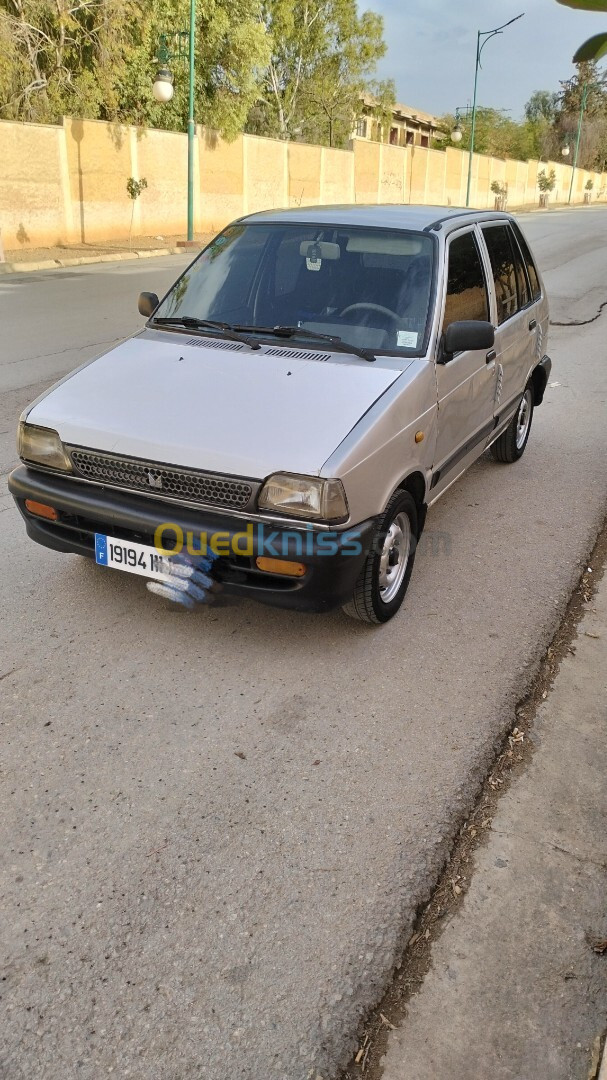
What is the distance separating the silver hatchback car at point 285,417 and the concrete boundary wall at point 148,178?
18683mm

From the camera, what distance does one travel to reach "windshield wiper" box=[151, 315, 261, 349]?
13.9 ft

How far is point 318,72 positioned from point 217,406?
43.5m

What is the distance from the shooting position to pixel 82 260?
67.3 ft

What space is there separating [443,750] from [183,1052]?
1.48 m

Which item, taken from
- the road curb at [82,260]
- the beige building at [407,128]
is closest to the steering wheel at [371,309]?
the road curb at [82,260]

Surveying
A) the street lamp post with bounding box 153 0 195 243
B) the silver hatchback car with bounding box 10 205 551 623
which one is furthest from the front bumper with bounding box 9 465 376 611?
the street lamp post with bounding box 153 0 195 243

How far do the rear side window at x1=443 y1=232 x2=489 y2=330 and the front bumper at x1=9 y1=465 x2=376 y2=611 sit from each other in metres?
1.52

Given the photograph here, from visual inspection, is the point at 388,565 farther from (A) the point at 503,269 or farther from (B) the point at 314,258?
(A) the point at 503,269

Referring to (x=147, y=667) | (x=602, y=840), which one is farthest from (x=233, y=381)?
(x=602, y=840)

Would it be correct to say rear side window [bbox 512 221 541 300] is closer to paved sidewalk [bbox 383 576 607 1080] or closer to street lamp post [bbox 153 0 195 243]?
paved sidewalk [bbox 383 576 607 1080]

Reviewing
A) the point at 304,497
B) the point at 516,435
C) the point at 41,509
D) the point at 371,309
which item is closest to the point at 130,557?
the point at 41,509

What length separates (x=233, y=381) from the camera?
384 cm

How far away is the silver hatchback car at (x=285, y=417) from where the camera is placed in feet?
11.2

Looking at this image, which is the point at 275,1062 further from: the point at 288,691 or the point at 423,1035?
the point at 288,691
